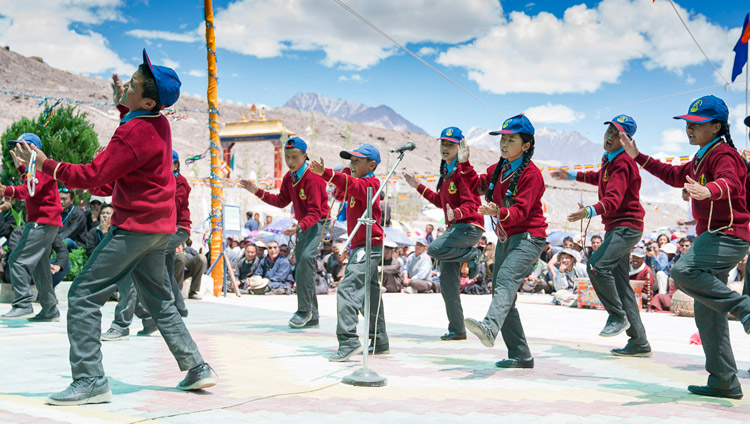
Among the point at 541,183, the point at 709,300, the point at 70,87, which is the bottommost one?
the point at 709,300

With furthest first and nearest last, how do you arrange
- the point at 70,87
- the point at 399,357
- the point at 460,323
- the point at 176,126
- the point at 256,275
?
the point at 70,87, the point at 176,126, the point at 256,275, the point at 460,323, the point at 399,357

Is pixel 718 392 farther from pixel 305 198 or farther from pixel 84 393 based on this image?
pixel 305 198

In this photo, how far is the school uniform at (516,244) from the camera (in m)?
5.33

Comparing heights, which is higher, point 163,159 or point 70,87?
point 70,87

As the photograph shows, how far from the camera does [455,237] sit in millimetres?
7219

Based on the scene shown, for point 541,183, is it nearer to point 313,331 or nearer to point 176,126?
point 313,331

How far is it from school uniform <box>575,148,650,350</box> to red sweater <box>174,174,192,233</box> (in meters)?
4.00

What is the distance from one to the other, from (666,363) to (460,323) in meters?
2.12

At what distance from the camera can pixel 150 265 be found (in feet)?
14.3

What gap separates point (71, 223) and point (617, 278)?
780 cm

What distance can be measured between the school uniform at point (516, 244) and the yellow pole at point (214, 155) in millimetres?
8227

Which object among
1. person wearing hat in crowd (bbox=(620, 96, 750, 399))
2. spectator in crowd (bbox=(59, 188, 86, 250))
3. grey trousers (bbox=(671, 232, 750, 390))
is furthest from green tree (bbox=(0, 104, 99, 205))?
grey trousers (bbox=(671, 232, 750, 390))

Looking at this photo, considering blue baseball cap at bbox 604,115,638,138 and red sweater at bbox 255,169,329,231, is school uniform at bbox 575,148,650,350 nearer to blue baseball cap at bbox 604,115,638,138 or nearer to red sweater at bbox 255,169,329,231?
blue baseball cap at bbox 604,115,638,138

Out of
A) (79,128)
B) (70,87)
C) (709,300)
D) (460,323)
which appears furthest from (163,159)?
(70,87)
